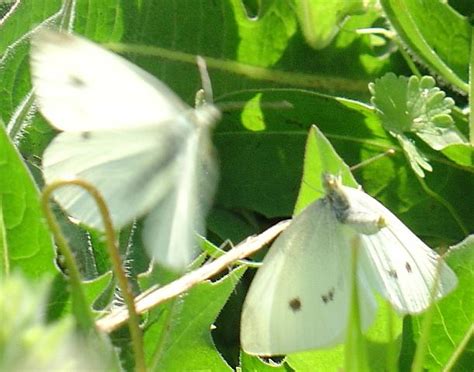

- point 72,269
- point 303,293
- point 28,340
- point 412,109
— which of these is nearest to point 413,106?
→ point 412,109

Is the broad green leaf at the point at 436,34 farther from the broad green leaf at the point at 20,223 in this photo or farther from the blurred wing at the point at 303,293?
the broad green leaf at the point at 20,223

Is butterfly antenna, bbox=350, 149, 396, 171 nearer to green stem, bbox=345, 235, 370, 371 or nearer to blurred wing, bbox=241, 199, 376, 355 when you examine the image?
blurred wing, bbox=241, 199, 376, 355

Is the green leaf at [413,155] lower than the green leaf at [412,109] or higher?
lower

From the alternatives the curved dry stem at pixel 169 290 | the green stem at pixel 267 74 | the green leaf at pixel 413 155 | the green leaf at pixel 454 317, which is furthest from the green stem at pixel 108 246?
the green stem at pixel 267 74

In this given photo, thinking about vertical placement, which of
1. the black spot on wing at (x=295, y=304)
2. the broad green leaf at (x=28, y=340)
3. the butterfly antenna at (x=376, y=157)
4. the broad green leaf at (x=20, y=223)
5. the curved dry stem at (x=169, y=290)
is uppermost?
the broad green leaf at (x=28, y=340)

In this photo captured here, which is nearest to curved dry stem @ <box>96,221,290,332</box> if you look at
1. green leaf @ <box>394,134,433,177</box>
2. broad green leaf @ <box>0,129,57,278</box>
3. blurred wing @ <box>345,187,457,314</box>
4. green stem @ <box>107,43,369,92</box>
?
broad green leaf @ <box>0,129,57,278</box>

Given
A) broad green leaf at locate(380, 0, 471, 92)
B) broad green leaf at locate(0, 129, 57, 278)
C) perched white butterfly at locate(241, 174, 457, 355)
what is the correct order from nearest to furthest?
broad green leaf at locate(0, 129, 57, 278) → perched white butterfly at locate(241, 174, 457, 355) → broad green leaf at locate(380, 0, 471, 92)

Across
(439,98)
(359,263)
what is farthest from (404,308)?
(439,98)

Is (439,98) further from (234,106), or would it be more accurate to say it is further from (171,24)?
(171,24)
